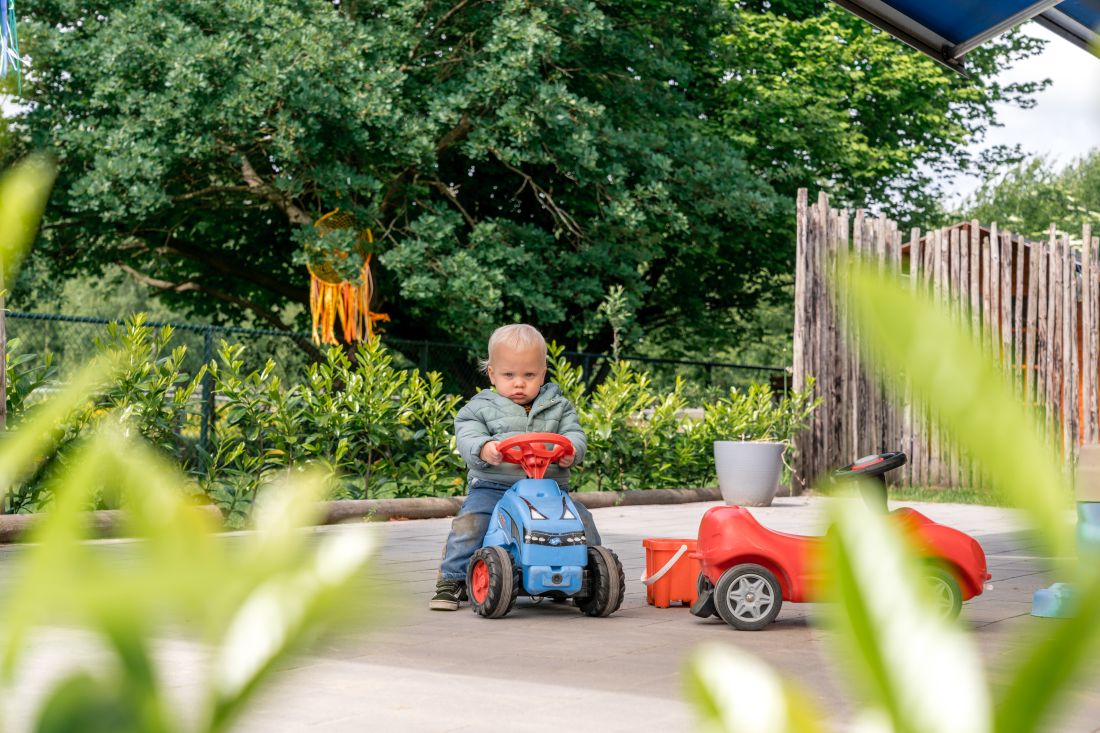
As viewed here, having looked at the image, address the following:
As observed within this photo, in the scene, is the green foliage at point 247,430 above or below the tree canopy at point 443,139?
below

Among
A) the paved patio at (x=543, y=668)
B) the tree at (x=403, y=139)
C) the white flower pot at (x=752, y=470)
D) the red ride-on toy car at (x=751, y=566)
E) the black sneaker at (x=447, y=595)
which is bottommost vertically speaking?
the paved patio at (x=543, y=668)

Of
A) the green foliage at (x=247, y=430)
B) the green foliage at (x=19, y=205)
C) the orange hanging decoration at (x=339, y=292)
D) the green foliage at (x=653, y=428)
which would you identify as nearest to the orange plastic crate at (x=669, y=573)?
the green foliage at (x=247, y=430)

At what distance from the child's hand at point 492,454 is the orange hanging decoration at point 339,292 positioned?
9963mm

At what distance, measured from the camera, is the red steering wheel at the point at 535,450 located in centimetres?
552

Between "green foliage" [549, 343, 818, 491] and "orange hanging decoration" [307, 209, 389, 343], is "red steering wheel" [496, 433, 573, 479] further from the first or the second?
"orange hanging decoration" [307, 209, 389, 343]

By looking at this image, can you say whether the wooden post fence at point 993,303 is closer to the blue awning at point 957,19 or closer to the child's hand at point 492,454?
the blue awning at point 957,19

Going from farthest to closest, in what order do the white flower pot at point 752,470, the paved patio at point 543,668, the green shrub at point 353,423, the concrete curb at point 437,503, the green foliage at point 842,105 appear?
the green foliage at point 842,105
the white flower pot at point 752,470
the green shrub at point 353,423
the concrete curb at point 437,503
the paved patio at point 543,668

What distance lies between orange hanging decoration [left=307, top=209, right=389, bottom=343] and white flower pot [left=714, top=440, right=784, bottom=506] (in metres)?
5.16

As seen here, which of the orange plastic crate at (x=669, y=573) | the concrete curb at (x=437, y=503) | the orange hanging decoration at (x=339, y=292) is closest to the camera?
the orange plastic crate at (x=669, y=573)

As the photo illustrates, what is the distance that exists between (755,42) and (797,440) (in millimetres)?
10635

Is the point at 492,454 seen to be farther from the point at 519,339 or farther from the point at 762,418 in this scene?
the point at 762,418

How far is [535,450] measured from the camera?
18.3ft

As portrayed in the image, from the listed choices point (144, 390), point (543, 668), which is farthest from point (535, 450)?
point (144, 390)

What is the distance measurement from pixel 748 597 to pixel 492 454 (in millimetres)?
1244
